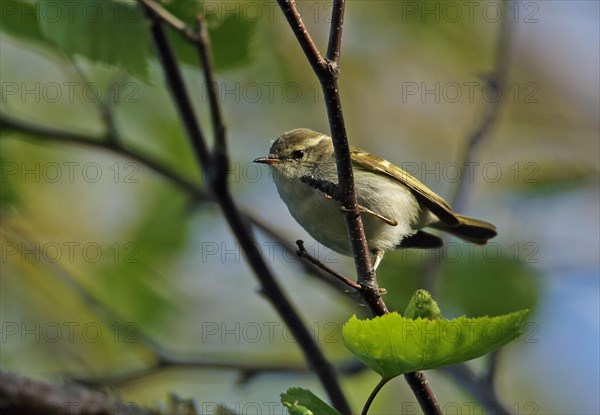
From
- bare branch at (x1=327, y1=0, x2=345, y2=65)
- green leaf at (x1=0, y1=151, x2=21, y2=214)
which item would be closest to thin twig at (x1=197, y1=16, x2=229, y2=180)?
green leaf at (x1=0, y1=151, x2=21, y2=214)

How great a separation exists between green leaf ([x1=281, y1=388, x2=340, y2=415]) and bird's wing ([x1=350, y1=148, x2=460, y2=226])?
76.9 inches

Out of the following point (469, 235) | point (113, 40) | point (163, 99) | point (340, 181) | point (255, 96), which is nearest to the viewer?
point (340, 181)

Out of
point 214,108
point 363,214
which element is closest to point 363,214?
point 363,214

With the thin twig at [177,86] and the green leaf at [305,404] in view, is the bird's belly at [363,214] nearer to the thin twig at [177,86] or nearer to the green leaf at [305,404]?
the thin twig at [177,86]

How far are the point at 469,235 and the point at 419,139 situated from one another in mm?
2592

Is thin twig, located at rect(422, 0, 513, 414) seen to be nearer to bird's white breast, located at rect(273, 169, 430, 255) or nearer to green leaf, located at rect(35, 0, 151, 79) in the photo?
bird's white breast, located at rect(273, 169, 430, 255)

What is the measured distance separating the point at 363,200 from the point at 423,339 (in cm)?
176

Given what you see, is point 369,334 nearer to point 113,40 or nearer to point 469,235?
point 113,40

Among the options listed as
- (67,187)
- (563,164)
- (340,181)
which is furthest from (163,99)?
(340,181)

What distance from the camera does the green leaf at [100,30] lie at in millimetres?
3084

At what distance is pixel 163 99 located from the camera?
5555 millimetres

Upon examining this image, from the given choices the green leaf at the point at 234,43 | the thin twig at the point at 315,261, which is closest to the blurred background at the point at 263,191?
the green leaf at the point at 234,43

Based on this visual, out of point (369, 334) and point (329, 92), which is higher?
point (329, 92)

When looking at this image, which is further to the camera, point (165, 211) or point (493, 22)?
point (493, 22)
